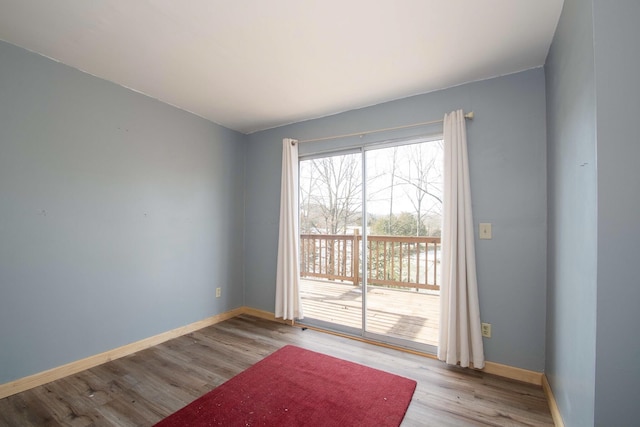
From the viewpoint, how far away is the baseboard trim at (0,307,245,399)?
72.1 inches

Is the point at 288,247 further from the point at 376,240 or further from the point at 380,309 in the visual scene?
the point at 380,309

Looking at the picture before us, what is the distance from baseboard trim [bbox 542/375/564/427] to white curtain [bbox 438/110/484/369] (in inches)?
15.4

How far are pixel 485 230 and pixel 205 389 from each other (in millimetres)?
2501

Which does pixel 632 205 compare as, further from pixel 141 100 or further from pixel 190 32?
pixel 141 100

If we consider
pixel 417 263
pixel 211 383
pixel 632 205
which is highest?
pixel 632 205

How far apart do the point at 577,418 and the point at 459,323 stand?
99 cm

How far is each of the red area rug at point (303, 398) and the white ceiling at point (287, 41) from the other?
243cm

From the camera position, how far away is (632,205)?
95 centimetres

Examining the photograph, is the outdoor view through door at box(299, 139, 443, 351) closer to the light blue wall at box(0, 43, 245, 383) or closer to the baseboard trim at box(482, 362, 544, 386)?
the baseboard trim at box(482, 362, 544, 386)

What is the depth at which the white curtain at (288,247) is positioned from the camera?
10.3ft

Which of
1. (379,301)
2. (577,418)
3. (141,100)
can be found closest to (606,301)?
(577,418)

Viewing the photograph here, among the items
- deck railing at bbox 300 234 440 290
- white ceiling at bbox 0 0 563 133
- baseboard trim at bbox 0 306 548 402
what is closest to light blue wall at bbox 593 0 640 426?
white ceiling at bbox 0 0 563 133

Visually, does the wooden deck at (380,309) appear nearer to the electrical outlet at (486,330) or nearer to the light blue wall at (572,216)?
the electrical outlet at (486,330)

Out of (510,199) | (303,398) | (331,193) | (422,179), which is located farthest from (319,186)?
(303,398)
